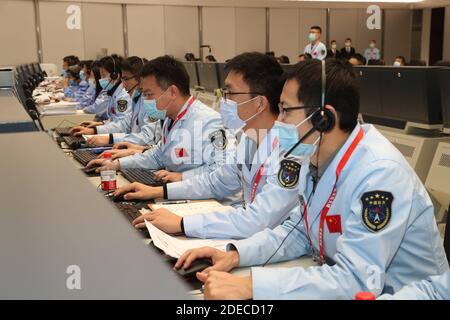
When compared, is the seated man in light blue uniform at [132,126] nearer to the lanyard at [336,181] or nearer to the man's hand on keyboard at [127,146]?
the man's hand on keyboard at [127,146]

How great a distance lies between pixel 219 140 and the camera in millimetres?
2586

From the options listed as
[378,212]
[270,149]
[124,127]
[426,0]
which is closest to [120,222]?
[378,212]

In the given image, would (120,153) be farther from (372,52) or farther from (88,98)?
(372,52)

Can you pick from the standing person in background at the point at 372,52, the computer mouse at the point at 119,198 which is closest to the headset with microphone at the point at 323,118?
the computer mouse at the point at 119,198

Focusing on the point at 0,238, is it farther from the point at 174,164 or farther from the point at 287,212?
the point at 174,164

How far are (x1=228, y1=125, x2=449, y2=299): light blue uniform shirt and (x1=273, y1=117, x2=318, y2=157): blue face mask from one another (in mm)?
124

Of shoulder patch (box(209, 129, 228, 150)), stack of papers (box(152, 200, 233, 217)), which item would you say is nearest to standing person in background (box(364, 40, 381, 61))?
shoulder patch (box(209, 129, 228, 150))

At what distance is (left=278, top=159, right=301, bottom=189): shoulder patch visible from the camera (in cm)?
175

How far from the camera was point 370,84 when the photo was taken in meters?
3.53

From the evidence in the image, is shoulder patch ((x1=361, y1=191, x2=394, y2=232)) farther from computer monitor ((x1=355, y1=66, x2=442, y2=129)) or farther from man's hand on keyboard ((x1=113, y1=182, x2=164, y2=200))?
computer monitor ((x1=355, y1=66, x2=442, y2=129))

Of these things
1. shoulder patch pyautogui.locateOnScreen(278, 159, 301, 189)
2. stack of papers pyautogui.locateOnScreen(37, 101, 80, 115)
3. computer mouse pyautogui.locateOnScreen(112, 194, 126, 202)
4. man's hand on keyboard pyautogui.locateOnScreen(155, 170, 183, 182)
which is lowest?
computer mouse pyautogui.locateOnScreen(112, 194, 126, 202)

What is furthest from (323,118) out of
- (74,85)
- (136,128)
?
(74,85)
